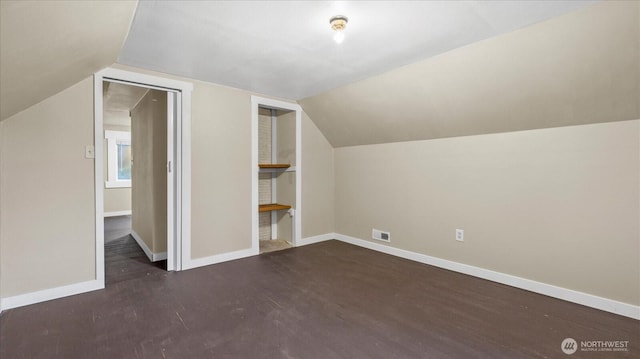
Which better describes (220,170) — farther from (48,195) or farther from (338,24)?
(338,24)

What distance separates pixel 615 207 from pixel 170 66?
394cm

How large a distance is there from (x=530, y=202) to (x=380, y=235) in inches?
70.0

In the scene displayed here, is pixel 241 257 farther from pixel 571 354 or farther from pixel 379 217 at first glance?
pixel 571 354

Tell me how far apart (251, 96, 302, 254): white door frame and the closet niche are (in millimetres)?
60

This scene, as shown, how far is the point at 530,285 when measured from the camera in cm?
262

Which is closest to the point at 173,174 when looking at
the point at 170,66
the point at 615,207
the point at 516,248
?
the point at 170,66

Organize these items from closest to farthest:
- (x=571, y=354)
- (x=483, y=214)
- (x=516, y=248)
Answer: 1. (x=571, y=354)
2. (x=516, y=248)
3. (x=483, y=214)

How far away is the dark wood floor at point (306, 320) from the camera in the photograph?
178cm

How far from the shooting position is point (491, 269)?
289 cm

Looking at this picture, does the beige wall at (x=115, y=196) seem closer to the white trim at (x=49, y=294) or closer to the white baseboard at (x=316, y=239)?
the white trim at (x=49, y=294)

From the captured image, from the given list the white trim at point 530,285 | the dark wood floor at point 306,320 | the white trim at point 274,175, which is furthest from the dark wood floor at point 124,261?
the white trim at point 530,285
